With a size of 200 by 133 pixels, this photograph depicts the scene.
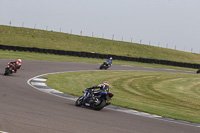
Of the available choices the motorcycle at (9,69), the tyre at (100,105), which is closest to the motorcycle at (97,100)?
the tyre at (100,105)

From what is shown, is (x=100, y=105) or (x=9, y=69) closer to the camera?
(x=100, y=105)

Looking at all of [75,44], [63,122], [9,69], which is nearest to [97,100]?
[63,122]

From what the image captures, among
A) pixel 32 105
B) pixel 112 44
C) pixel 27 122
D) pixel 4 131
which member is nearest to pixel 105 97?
pixel 32 105

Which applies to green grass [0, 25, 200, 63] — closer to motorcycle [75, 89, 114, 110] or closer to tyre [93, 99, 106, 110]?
motorcycle [75, 89, 114, 110]

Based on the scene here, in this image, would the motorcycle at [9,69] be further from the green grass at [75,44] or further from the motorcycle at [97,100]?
the green grass at [75,44]

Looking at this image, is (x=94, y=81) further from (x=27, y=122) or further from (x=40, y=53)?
(x=40, y=53)

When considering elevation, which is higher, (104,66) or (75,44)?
(75,44)

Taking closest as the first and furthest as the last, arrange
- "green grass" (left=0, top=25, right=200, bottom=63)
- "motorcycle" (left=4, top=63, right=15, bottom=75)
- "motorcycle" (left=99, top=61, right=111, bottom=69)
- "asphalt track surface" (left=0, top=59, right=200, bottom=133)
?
"asphalt track surface" (left=0, top=59, right=200, bottom=133), "motorcycle" (left=4, top=63, right=15, bottom=75), "motorcycle" (left=99, top=61, right=111, bottom=69), "green grass" (left=0, top=25, right=200, bottom=63)

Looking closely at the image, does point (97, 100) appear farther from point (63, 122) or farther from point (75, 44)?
point (75, 44)

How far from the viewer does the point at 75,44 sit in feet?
201

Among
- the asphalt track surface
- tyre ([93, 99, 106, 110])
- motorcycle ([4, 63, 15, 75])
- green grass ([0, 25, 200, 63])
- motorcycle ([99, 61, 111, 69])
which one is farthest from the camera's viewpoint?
green grass ([0, 25, 200, 63])

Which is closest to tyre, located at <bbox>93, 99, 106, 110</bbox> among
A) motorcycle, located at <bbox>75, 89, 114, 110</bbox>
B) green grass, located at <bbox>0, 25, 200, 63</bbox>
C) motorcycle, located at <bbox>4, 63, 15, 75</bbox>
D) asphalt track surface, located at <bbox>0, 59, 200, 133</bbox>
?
motorcycle, located at <bbox>75, 89, 114, 110</bbox>

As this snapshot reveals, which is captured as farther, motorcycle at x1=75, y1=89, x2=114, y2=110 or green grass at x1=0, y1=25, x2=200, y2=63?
green grass at x1=0, y1=25, x2=200, y2=63

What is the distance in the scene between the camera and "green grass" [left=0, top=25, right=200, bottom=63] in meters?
56.7
